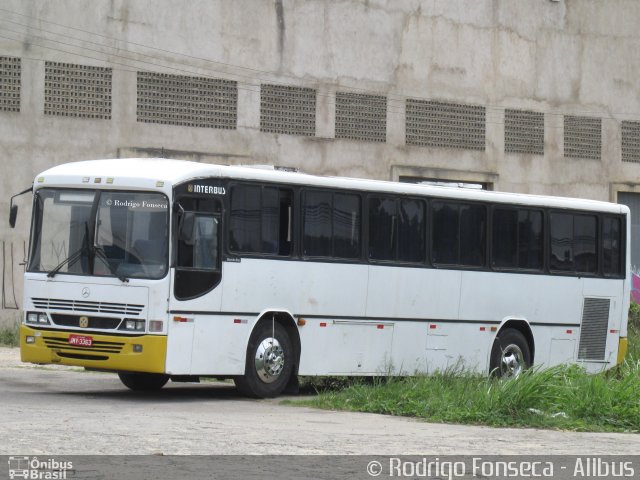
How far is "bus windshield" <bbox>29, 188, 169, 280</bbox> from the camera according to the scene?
1684cm

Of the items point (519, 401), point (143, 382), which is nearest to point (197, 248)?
point (143, 382)

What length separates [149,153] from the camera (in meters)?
31.3

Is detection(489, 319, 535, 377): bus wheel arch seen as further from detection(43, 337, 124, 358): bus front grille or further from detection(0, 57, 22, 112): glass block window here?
detection(0, 57, 22, 112): glass block window

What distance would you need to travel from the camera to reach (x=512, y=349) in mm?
21359

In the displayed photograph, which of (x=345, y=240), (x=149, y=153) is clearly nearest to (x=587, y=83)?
(x=149, y=153)

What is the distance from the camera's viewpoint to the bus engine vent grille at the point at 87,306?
1669 cm

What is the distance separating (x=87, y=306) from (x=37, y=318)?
794 mm

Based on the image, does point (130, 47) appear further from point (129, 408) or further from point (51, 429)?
point (51, 429)

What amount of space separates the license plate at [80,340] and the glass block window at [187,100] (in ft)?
49.1

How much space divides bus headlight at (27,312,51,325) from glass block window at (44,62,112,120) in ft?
44.8

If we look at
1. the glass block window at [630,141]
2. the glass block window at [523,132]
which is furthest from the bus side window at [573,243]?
the glass block window at [630,141]

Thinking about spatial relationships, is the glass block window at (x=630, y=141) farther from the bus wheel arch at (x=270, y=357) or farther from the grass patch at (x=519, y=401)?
the grass patch at (x=519, y=401)

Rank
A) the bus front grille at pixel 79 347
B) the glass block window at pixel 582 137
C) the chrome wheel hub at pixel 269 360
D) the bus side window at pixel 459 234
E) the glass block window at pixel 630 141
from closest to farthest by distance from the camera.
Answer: the bus front grille at pixel 79 347 → the chrome wheel hub at pixel 269 360 → the bus side window at pixel 459 234 → the glass block window at pixel 582 137 → the glass block window at pixel 630 141

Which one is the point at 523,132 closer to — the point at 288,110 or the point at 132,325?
the point at 288,110
